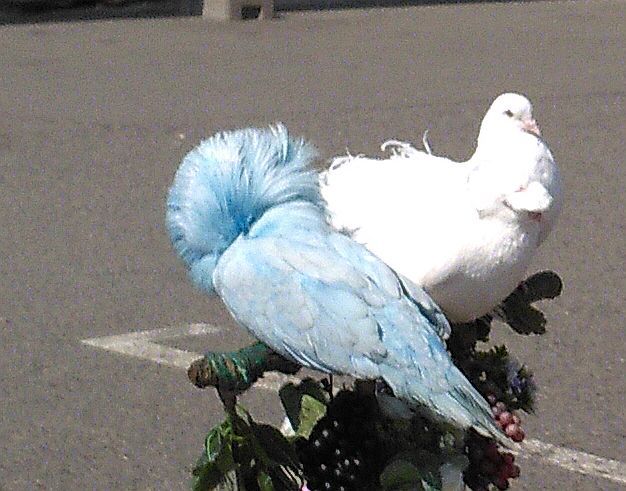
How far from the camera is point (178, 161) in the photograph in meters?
7.92

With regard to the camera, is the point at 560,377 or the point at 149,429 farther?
the point at 560,377

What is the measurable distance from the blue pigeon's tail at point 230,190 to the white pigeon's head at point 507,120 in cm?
26

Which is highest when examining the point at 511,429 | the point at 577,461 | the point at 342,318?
the point at 342,318

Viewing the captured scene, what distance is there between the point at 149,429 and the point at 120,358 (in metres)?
0.65

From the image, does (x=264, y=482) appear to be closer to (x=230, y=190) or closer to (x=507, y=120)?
(x=230, y=190)

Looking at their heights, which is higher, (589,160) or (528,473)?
(528,473)

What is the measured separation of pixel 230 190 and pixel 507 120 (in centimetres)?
41

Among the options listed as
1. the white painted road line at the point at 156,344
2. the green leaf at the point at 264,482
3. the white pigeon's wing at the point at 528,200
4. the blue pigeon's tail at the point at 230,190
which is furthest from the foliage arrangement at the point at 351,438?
the white painted road line at the point at 156,344

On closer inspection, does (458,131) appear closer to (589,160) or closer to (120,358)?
(589,160)

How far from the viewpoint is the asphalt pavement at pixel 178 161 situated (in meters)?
4.45

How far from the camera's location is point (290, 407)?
7.50 feet

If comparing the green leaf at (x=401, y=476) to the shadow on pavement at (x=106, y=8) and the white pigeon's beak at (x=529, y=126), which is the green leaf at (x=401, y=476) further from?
the shadow on pavement at (x=106, y=8)

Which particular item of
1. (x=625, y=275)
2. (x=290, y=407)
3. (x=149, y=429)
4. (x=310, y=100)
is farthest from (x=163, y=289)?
(x=310, y=100)

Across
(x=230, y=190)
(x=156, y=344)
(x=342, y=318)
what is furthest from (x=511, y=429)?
(x=156, y=344)
